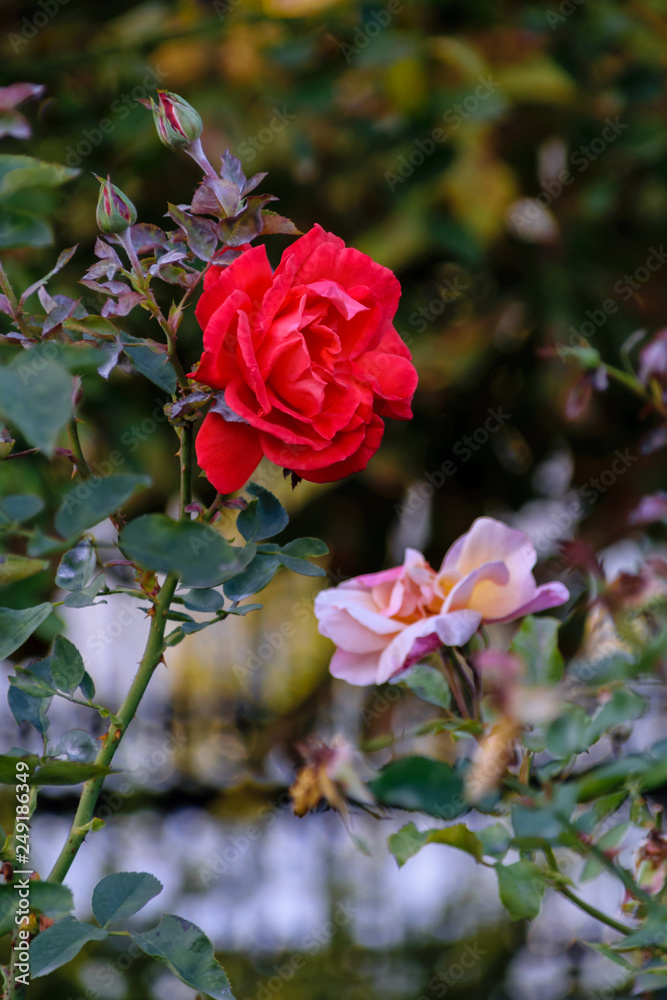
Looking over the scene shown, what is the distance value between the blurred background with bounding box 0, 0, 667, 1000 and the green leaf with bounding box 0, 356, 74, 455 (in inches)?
21.1

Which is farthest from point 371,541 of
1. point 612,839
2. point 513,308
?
point 612,839

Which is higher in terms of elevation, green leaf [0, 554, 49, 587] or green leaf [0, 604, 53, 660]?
green leaf [0, 554, 49, 587]

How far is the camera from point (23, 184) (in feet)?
0.81
